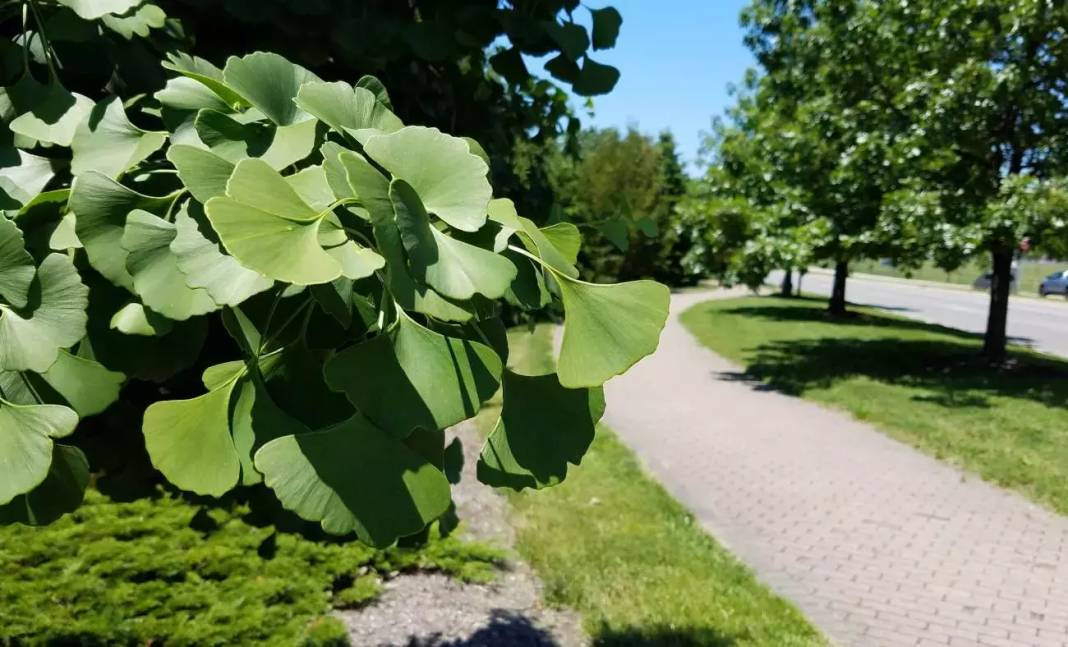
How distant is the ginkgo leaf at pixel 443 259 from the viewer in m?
0.66

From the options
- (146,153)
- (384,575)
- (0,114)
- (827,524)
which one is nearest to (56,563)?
(384,575)

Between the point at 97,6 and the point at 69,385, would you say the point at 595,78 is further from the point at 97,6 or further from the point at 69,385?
the point at 69,385

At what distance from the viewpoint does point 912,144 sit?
9836 mm

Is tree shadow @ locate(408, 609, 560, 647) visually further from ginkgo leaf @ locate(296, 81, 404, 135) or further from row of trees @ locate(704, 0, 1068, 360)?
row of trees @ locate(704, 0, 1068, 360)

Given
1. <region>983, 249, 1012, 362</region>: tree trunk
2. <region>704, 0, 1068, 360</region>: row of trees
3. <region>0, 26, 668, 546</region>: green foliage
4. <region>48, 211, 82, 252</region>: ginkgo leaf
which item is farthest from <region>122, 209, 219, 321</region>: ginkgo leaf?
<region>983, 249, 1012, 362</region>: tree trunk

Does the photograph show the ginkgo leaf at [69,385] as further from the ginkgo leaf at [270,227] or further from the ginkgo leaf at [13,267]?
the ginkgo leaf at [270,227]

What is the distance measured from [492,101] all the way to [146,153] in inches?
75.4

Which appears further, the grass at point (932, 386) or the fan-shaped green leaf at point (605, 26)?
the grass at point (932, 386)

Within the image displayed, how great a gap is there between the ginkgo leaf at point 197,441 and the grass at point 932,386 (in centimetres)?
686

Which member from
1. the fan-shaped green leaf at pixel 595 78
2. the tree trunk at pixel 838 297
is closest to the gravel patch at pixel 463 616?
the fan-shaped green leaf at pixel 595 78

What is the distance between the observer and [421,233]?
2.20 ft

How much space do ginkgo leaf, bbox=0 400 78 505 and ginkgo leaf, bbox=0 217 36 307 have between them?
0.11 metres

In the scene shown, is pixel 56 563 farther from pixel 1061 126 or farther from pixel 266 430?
A: pixel 1061 126

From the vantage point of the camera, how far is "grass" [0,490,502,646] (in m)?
3.60
